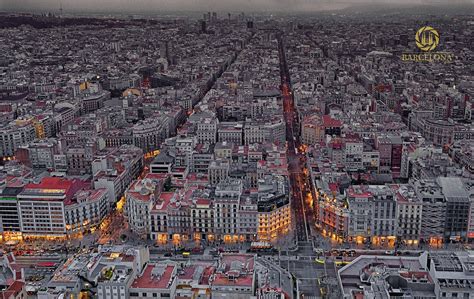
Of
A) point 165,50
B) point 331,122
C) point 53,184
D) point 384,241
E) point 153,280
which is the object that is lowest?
point 384,241

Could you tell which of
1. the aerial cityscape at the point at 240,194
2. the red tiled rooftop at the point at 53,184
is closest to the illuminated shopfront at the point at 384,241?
the aerial cityscape at the point at 240,194

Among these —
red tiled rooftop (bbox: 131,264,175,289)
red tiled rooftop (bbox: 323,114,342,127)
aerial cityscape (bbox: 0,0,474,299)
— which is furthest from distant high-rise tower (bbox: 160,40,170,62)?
red tiled rooftop (bbox: 131,264,175,289)

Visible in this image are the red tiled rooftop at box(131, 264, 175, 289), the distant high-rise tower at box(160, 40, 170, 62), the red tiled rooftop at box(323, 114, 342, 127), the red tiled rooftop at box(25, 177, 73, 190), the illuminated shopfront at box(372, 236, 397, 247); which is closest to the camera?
the red tiled rooftop at box(131, 264, 175, 289)

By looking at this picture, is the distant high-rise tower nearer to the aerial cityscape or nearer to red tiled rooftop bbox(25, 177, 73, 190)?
the aerial cityscape

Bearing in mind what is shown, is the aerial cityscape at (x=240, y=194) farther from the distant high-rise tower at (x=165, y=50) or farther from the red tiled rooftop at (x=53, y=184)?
the distant high-rise tower at (x=165, y=50)

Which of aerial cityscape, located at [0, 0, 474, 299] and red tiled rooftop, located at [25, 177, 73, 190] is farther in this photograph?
red tiled rooftop, located at [25, 177, 73, 190]

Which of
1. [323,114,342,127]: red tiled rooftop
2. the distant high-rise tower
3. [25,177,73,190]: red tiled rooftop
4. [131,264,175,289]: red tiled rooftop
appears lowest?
[131,264,175,289]: red tiled rooftop

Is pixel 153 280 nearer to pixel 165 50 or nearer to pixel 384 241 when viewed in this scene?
pixel 384 241

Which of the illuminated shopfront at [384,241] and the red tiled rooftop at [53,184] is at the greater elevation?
the red tiled rooftop at [53,184]

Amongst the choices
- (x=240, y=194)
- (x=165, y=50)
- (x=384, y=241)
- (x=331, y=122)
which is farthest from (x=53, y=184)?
(x=165, y=50)

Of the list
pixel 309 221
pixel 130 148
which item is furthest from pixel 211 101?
pixel 309 221

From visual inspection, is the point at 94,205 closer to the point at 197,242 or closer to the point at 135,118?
the point at 197,242

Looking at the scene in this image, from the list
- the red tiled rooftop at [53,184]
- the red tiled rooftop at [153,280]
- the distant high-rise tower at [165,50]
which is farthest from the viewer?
the distant high-rise tower at [165,50]
